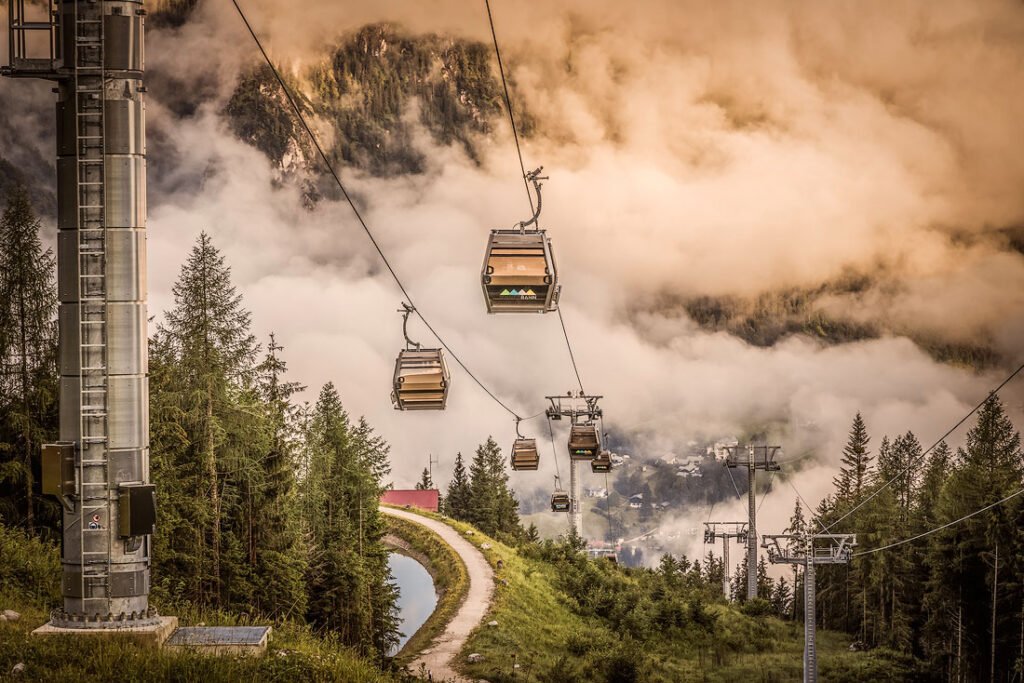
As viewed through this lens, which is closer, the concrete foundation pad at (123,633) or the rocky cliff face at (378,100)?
the concrete foundation pad at (123,633)

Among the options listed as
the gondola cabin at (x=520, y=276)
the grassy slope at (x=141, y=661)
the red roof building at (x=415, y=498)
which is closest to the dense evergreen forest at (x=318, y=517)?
the grassy slope at (x=141, y=661)

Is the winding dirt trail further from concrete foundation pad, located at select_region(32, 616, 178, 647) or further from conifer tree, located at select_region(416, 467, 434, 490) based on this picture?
conifer tree, located at select_region(416, 467, 434, 490)

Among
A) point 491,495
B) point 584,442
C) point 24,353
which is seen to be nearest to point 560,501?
point 584,442

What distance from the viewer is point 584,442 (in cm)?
3591

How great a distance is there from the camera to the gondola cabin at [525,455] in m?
38.7

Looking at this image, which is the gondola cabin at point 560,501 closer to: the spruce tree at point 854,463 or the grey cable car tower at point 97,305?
the spruce tree at point 854,463

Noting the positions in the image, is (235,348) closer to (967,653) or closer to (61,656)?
(61,656)

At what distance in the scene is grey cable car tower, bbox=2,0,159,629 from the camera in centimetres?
1397

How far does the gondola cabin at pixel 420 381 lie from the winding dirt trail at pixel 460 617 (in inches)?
276

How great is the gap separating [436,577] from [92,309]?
117 feet

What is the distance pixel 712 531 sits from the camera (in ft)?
184

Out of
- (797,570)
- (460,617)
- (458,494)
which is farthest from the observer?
(458,494)

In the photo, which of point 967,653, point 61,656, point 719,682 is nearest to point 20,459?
point 61,656

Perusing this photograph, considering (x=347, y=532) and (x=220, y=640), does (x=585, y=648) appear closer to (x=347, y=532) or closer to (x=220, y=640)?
(x=347, y=532)
